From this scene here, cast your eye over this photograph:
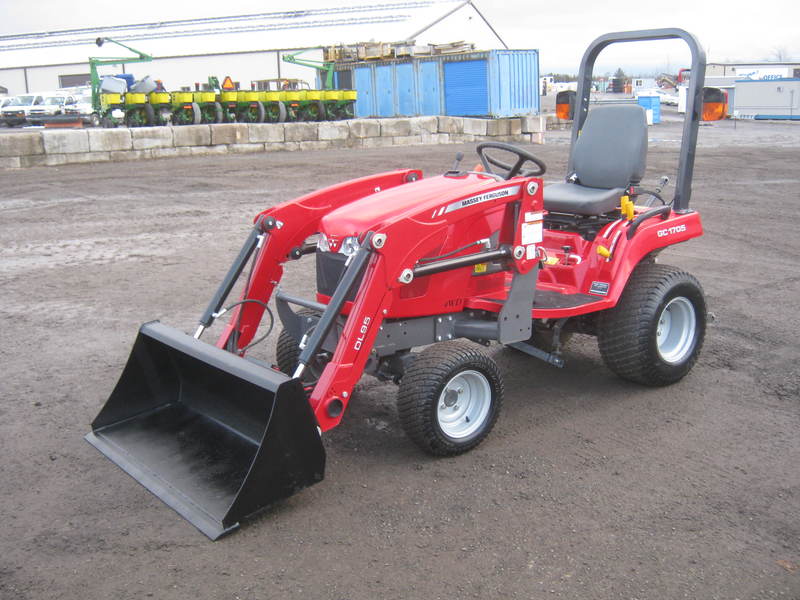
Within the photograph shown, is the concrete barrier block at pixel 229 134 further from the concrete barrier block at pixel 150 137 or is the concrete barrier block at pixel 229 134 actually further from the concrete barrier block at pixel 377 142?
the concrete barrier block at pixel 377 142

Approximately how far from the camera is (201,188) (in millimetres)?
13133

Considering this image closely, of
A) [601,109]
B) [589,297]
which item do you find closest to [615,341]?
[589,297]

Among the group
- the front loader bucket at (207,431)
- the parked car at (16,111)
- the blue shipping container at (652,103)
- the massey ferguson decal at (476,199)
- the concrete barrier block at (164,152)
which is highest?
the parked car at (16,111)

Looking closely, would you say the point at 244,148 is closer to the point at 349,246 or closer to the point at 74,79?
the point at 349,246

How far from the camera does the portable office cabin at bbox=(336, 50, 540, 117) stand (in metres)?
24.4

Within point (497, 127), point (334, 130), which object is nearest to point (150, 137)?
point (334, 130)

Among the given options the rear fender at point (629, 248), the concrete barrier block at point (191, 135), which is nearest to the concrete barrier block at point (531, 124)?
the concrete barrier block at point (191, 135)

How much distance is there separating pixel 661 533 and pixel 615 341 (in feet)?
5.12

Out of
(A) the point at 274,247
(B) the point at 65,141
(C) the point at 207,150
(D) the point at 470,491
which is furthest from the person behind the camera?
(C) the point at 207,150

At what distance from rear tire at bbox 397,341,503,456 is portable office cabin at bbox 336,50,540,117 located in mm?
21257

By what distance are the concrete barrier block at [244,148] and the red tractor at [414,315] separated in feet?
47.0

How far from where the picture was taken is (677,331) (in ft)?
16.6

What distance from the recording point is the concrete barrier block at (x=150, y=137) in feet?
56.3

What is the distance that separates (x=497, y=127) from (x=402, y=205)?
19004 millimetres
